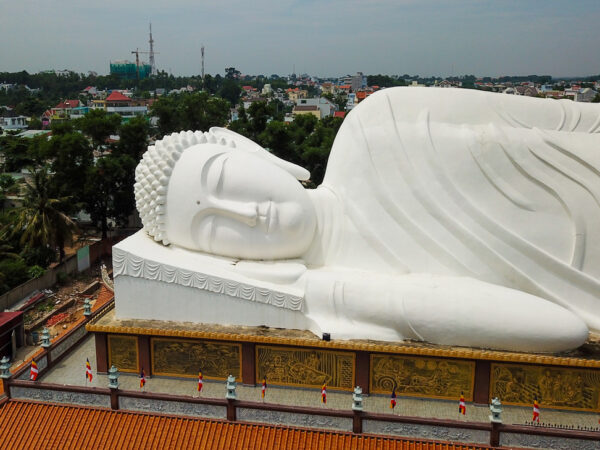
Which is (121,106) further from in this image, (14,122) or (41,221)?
(41,221)

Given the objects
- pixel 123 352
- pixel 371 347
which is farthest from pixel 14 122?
pixel 371 347

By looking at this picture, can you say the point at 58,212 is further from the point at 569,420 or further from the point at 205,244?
the point at 569,420

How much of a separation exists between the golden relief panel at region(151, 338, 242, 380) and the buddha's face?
119 centimetres

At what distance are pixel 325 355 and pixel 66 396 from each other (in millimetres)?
2960

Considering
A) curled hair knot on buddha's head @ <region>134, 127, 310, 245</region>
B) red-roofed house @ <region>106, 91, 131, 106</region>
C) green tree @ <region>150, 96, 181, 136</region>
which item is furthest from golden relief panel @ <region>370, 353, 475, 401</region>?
red-roofed house @ <region>106, 91, 131, 106</region>

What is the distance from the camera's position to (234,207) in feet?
23.5

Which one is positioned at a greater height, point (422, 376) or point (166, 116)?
point (166, 116)

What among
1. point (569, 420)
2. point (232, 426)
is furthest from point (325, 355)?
point (569, 420)

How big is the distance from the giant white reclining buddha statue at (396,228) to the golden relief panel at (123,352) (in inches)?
12.7

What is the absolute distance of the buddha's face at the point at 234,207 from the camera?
7.20 meters

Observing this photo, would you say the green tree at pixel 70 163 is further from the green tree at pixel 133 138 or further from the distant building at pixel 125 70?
the distant building at pixel 125 70

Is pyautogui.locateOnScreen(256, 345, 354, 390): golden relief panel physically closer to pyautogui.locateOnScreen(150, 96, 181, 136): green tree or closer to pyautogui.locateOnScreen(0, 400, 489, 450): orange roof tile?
pyautogui.locateOnScreen(0, 400, 489, 450): orange roof tile

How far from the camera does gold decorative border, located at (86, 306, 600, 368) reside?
632 cm

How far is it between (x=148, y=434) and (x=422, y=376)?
3.10 m
